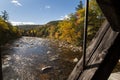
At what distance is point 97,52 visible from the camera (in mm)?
1281

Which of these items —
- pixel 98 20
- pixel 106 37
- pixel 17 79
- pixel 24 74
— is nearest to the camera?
pixel 106 37

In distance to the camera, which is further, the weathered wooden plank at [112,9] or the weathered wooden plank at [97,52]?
the weathered wooden plank at [97,52]

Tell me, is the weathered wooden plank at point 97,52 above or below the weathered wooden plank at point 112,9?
below

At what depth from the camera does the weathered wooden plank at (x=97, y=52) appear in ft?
3.92

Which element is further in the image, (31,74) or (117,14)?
(31,74)

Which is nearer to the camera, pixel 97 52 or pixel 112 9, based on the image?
pixel 112 9

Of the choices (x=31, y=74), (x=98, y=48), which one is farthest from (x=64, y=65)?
(x=98, y=48)

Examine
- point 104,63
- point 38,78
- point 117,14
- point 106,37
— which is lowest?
point 38,78

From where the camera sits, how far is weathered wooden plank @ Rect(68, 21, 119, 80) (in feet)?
3.92

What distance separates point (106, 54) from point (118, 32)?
7.1 inches

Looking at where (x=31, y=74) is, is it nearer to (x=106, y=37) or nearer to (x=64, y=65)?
(x=64, y=65)

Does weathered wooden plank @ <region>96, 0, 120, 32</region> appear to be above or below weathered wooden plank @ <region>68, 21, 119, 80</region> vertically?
above

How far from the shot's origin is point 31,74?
1251 centimetres

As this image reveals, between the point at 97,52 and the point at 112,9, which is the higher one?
the point at 112,9
